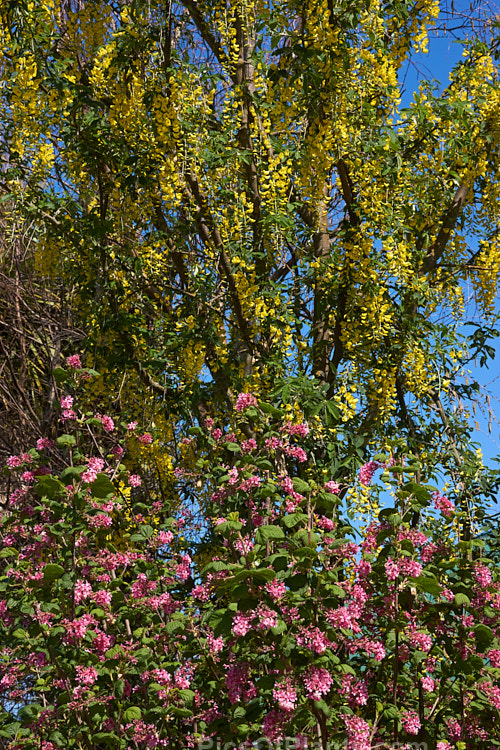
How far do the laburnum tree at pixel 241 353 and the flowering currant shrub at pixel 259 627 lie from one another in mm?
14

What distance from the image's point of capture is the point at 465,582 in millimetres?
2520

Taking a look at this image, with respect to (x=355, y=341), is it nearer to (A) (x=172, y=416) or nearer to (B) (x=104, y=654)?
(A) (x=172, y=416)

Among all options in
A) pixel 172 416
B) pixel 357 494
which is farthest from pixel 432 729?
pixel 172 416

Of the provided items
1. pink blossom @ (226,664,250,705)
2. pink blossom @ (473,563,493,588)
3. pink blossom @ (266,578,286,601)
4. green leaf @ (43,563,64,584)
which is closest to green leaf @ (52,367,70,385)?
green leaf @ (43,563,64,584)

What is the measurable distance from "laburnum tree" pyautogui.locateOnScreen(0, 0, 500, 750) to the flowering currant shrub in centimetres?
1

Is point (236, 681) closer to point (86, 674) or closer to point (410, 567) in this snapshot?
point (86, 674)

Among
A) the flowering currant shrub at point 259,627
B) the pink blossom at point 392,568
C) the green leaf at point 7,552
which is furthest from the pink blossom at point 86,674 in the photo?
the pink blossom at point 392,568

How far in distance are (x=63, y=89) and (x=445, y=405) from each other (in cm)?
249

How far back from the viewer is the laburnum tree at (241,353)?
243 cm

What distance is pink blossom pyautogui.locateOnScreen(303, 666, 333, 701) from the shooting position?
2.04 metres

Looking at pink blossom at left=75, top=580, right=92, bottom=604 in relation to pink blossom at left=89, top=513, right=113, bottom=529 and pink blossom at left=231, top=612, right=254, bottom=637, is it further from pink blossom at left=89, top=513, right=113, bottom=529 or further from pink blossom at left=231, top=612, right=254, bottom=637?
pink blossom at left=231, top=612, right=254, bottom=637

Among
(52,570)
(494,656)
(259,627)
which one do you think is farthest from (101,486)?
(494,656)

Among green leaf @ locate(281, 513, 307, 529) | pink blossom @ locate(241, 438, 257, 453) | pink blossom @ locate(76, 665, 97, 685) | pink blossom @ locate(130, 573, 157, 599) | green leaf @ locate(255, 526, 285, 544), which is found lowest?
pink blossom @ locate(76, 665, 97, 685)

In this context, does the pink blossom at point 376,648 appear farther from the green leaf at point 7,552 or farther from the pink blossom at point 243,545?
the green leaf at point 7,552
